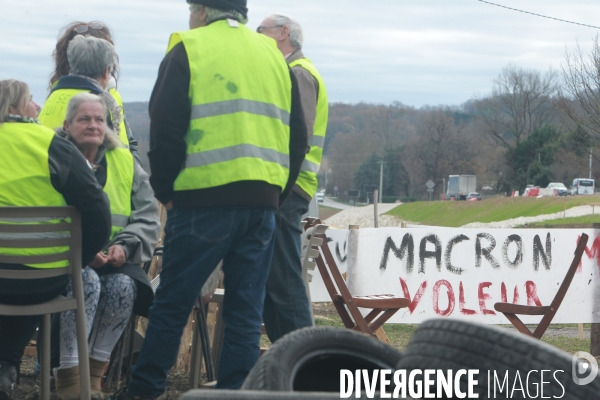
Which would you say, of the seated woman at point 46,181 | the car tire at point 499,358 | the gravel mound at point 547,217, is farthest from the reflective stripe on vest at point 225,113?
the gravel mound at point 547,217

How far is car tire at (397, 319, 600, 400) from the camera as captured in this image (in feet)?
9.37

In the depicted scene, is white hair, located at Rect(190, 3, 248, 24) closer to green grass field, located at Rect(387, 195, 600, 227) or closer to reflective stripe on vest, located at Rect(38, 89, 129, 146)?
reflective stripe on vest, located at Rect(38, 89, 129, 146)

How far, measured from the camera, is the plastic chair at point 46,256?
159 inches

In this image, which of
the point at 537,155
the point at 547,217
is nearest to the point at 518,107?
the point at 537,155

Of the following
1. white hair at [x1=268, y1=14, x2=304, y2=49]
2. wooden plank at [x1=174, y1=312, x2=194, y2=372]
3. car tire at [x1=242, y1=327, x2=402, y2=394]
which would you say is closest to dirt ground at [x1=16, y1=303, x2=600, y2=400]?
wooden plank at [x1=174, y1=312, x2=194, y2=372]

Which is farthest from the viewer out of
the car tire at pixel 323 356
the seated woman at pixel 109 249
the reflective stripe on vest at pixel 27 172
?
the seated woman at pixel 109 249

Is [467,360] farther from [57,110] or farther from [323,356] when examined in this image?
[57,110]

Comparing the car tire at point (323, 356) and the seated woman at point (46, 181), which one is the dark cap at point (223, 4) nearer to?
the seated woman at point (46, 181)

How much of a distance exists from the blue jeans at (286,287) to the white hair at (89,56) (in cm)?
150

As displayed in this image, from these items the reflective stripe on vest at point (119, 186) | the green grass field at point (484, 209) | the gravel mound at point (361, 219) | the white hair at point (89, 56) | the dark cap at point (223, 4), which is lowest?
the gravel mound at point (361, 219)

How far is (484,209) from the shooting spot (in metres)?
71.9

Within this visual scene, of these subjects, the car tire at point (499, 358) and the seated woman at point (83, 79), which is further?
the seated woman at point (83, 79)

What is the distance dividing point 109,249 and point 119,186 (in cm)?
39

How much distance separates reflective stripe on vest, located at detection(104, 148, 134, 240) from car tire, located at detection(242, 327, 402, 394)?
6.53 feet
